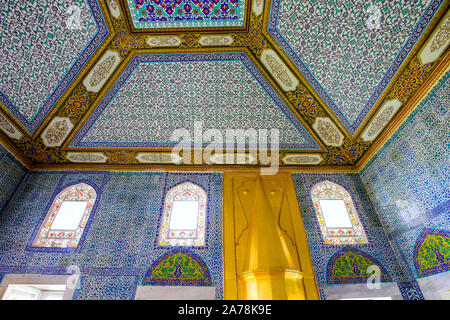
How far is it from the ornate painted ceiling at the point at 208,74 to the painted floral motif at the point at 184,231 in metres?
0.83

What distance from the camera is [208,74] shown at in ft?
13.1

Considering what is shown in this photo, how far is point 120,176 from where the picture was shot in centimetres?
462

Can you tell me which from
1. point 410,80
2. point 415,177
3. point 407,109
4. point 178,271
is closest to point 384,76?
point 410,80

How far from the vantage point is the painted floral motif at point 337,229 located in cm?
391

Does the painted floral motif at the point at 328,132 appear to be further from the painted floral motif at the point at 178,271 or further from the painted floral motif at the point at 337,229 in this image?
the painted floral motif at the point at 178,271

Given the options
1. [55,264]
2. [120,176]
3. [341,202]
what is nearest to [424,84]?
[341,202]

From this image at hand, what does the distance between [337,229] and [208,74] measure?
11.0ft

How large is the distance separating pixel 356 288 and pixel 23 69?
18.6 ft

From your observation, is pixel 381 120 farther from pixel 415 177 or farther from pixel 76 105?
pixel 76 105

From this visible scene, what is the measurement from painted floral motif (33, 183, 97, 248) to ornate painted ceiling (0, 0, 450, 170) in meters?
0.53

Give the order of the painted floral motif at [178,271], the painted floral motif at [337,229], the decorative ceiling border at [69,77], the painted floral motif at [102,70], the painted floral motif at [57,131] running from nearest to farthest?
the decorative ceiling border at [69,77]
the painted floral motif at [178,271]
the painted floral motif at [102,70]
the painted floral motif at [337,229]
the painted floral motif at [57,131]

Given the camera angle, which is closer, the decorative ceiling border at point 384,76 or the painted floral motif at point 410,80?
the decorative ceiling border at point 384,76

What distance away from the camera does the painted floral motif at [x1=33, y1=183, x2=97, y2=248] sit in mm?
3823

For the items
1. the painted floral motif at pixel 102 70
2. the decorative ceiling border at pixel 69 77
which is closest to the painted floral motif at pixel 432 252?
the painted floral motif at pixel 102 70
